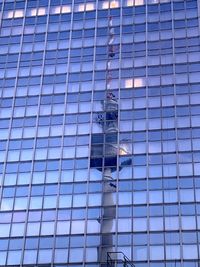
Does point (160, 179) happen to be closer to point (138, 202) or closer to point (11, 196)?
point (138, 202)

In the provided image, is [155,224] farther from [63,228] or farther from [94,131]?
[94,131]

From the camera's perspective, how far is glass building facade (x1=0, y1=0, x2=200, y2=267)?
60.3 metres

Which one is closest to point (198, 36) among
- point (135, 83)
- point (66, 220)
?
point (135, 83)

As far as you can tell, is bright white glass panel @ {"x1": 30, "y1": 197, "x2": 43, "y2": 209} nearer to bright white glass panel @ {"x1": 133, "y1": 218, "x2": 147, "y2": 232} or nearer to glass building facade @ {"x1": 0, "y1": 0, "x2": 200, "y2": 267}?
glass building facade @ {"x1": 0, "y1": 0, "x2": 200, "y2": 267}

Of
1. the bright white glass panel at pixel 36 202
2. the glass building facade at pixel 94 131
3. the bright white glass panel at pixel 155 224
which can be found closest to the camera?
the bright white glass panel at pixel 155 224

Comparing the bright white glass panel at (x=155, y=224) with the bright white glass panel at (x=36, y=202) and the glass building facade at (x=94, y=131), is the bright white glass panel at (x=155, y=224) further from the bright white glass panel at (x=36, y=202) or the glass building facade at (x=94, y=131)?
the bright white glass panel at (x=36, y=202)

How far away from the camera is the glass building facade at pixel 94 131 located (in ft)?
198

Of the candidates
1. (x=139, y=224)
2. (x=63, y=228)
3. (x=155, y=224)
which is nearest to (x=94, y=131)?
(x=63, y=228)

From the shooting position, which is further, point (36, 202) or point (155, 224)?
point (36, 202)

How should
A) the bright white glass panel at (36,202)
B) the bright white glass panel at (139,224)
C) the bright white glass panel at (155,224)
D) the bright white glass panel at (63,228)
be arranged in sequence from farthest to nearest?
the bright white glass panel at (36,202) < the bright white glass panel at (63,228) < the bright white glass panel at (139,224) < the bright white glass panel at (155,224)

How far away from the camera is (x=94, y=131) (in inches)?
2667

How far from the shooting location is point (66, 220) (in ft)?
204

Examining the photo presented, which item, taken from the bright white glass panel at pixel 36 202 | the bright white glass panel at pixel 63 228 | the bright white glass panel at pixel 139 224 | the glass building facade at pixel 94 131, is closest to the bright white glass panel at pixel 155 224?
the glass building facade at pixel 94 131

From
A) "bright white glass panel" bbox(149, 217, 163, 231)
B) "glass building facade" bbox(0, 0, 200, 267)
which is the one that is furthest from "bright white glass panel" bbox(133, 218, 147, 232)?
"bright white glass panel" bbox(149, 217, 163, 231)
